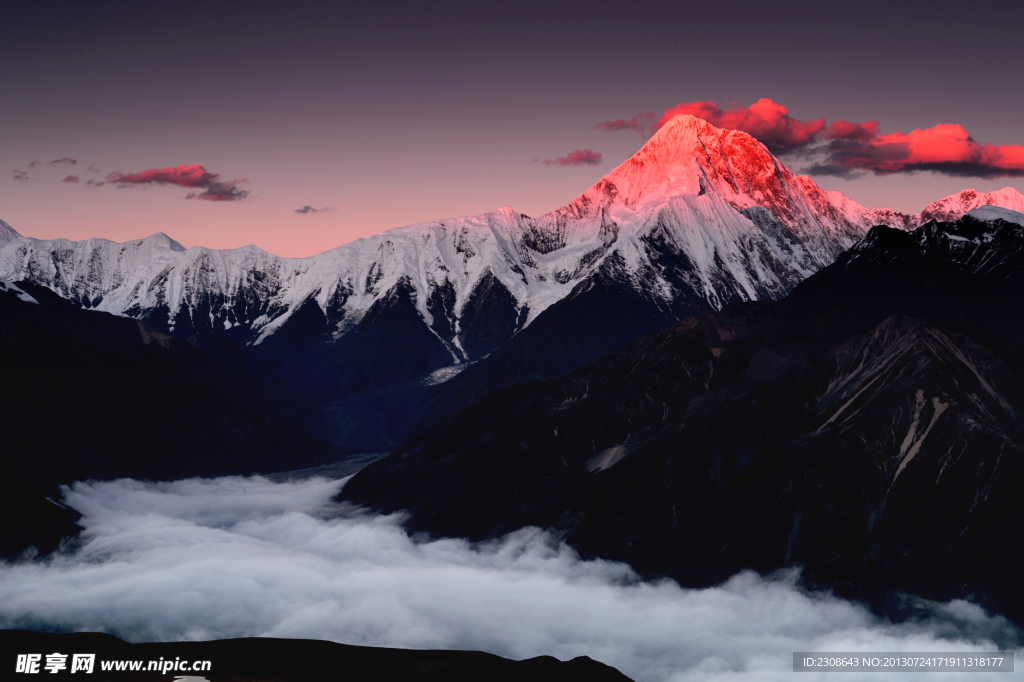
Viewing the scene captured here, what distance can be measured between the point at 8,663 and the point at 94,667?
20.3m

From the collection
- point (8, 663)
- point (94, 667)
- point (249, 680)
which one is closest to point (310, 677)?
point (249, 680)

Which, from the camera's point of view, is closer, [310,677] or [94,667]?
[94,667]

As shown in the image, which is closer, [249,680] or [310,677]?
[249,680]

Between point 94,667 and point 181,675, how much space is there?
45.7 feet

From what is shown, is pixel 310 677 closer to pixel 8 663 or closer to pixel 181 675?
pixel 181 675

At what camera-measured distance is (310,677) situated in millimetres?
198000

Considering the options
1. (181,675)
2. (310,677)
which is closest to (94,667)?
(181,675)

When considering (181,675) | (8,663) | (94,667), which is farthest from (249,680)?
(8,663)

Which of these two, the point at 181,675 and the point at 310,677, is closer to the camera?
the point at 181,675

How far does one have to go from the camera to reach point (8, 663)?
189 meters

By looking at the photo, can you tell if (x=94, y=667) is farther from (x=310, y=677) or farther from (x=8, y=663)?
(x=310, y=677)

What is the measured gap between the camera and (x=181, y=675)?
17812 cm

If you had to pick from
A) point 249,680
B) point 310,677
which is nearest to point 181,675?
point 249,680

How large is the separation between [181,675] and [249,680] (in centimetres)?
1111
